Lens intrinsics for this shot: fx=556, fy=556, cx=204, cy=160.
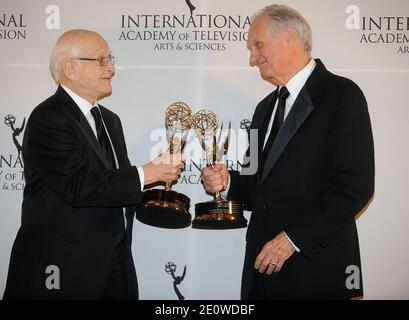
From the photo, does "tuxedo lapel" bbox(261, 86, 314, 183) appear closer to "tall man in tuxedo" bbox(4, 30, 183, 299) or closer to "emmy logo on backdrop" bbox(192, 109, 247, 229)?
"emmy logo on backdrop" bbox(192, 109, 247, 229)

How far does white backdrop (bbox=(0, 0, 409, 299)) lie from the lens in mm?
3273

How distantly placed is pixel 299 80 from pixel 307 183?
0.52 metres

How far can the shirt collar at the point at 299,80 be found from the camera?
2635 millimetres

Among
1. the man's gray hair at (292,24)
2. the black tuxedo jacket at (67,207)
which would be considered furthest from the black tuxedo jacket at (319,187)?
the black tuxedo jacket at (67,207)

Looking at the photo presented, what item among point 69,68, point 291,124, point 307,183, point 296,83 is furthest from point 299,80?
point 69,68

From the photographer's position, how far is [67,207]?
8.57 feet

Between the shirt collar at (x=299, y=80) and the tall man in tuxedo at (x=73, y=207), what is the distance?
65cm

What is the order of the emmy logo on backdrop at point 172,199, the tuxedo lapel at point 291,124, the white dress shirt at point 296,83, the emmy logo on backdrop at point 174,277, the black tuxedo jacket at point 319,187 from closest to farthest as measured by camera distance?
1. the black tuxedo jacket at point 319,187
2. the tuxedo lapel at point 291,124
3. the white dress shirt at point 296,83
4. the emmy logo on backdrop at point 172,199
5. the emmy logo on backdrop at point 174,277

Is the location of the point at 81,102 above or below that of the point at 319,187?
above

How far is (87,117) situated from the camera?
2.78m

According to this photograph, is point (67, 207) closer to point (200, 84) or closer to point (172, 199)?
point (172, 199)

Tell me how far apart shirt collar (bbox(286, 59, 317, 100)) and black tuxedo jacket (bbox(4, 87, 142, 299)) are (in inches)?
33.0

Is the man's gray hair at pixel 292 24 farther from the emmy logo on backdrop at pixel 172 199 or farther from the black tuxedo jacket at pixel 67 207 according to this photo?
the black tuxedo jacket at pixel 67 207
